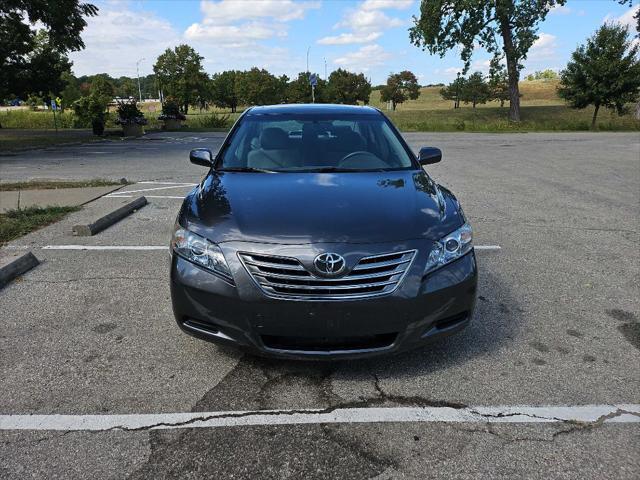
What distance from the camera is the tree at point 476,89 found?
69.7m

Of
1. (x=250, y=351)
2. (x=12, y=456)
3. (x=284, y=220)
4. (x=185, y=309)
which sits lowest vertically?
(x=12, y=456)

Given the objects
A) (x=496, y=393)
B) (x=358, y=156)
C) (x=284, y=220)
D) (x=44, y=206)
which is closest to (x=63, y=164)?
(x=44, y=206)

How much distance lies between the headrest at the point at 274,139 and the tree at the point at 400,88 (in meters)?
72.6

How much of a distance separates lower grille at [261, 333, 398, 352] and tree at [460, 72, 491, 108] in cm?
7190

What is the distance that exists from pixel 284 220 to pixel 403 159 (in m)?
1.71

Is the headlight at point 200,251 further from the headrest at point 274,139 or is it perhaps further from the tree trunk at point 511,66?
the tree trunk at point 511,66

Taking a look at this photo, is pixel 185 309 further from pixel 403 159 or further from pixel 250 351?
pixel 403 159

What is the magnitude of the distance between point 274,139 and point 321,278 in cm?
207

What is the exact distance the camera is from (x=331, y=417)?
2656mm

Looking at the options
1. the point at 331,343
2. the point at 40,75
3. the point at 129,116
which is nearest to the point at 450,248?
the point at 331,343

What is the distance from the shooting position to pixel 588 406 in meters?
2.75

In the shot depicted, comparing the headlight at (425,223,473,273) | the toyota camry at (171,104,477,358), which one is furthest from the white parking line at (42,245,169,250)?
the headlight at (425,223,473,273)

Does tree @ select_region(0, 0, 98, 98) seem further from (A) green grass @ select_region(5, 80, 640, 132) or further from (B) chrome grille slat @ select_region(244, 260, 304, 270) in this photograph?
(B) chrome grille slat @ select_region(244, 260, 304, 270)

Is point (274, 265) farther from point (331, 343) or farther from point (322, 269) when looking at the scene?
point (331, 343)
